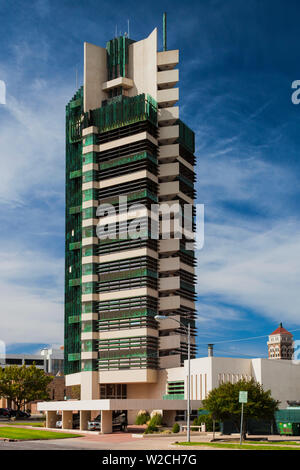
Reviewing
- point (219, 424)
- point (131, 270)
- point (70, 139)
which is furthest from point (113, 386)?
point (70, 139)

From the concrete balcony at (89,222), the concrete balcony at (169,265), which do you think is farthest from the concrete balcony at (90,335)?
the concrete balcony at (89,222)

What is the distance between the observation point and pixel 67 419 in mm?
81750

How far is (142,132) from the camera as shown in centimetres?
10881

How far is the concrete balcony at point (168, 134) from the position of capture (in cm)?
11250

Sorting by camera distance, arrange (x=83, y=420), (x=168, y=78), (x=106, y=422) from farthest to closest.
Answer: (x=168, y=78) → (x=83, y=420) → (x=106, y=422)

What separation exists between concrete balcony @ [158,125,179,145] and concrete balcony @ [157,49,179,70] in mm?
12188

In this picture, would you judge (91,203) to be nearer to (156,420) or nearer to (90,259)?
(90,259)

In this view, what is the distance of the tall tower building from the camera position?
105 meters

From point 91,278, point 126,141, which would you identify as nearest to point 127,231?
point 91,278

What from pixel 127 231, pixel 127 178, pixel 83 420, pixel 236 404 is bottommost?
pixel 83 420

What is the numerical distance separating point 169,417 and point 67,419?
571 inches

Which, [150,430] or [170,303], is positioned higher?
[170,303]

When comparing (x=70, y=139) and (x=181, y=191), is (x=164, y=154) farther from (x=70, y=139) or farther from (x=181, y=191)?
(x=70, y=139)

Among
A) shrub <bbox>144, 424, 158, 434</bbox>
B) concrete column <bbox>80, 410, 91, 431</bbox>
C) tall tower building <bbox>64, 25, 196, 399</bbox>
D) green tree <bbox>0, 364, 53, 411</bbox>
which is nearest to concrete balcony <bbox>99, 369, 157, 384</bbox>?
tall tower building <bbox>64, 25, 196, 399</bbox>
